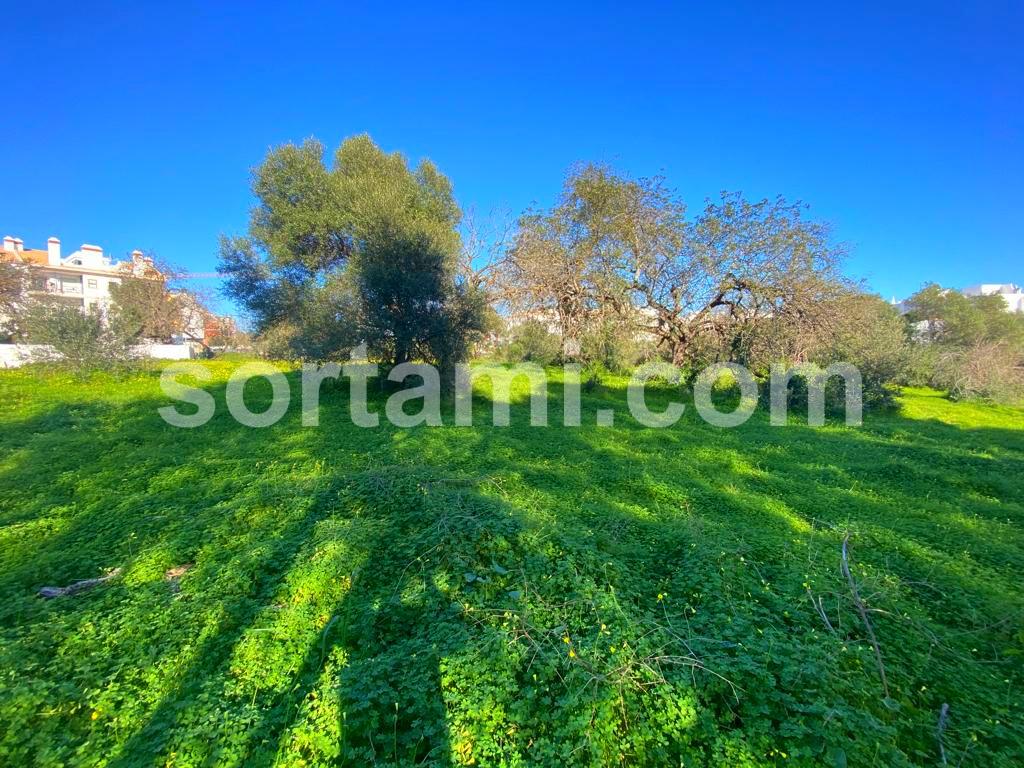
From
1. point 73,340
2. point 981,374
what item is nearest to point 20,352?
point 73,340

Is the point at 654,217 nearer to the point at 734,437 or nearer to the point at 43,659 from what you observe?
the point at 734,437

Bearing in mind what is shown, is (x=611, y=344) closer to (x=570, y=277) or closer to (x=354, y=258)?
(x=570, y=277)

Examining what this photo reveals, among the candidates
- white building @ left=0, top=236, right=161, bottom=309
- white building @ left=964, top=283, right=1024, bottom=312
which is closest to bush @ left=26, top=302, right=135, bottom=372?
white building @ left=0, top=236, right=161, bottom=309

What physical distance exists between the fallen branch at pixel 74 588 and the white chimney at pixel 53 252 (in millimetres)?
50732

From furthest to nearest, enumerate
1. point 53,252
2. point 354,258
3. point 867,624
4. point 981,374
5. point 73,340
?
point 53,252
point 981,374
point 73,340
point 354,258
point 867,624

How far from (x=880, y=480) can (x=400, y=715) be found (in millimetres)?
7073

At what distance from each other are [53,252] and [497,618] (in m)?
54.3

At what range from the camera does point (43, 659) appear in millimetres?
2266

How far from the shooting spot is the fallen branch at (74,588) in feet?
9.45

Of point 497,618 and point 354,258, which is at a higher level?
point 354,258

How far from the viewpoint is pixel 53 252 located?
118 ft

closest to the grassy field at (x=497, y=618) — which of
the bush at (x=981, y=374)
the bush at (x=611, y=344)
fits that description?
the bush at (x=611, y=344)

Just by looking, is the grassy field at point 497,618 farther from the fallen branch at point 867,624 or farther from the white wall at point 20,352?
the white wall at point 20,352

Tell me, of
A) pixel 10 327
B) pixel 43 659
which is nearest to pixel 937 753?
pixel 43 659
